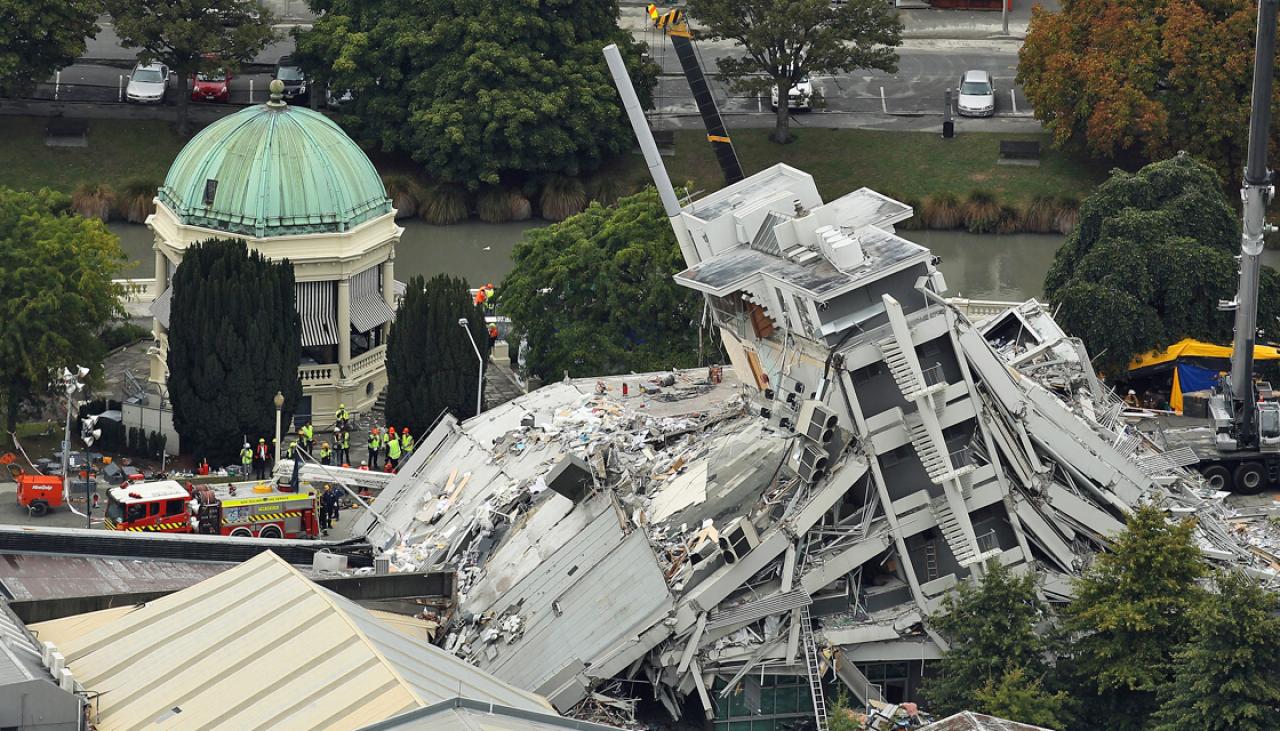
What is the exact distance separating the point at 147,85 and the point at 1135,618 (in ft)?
257

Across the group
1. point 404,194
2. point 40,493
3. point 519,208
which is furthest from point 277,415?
point 519,208

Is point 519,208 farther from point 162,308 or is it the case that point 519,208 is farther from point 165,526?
point 165,526

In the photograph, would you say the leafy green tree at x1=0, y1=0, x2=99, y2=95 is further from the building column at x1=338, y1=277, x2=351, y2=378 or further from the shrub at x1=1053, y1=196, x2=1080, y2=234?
the shrub at x1=1053, y1=196, x2=1080, y2=234

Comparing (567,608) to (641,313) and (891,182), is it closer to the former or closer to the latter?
(641,313)

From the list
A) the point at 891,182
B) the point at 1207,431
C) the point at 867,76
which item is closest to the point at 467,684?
the point at 1207,431

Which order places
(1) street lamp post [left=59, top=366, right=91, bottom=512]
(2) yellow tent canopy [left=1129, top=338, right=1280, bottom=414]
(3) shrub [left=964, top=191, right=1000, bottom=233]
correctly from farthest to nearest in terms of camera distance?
(3) shrub [left=964, top=191, right=1000, bottom=233]
(2) yellow tent canopy [left=1129, top=338, right=1280, bottom=414]
(1) street lamp post [left=59, top=366, right=91, bottom=512]

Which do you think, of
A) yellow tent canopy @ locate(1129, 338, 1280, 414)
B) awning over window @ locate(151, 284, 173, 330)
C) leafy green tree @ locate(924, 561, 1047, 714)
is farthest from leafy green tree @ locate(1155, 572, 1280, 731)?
awning over window @ locate(151, 284, 173, 330)

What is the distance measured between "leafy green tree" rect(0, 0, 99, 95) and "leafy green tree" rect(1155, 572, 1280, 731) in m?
75.5

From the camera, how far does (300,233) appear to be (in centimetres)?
12612

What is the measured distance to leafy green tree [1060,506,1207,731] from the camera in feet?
301

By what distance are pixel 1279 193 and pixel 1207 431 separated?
45.6 m

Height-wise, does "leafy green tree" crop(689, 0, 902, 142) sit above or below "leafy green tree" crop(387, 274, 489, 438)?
above

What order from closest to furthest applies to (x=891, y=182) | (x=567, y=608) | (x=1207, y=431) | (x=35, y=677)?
(x=35, y=677) < (x=567, y=608) < (x=1207, y=431) < (x=891, y=182)

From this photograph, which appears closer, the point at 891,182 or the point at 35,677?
the point at 35,677
